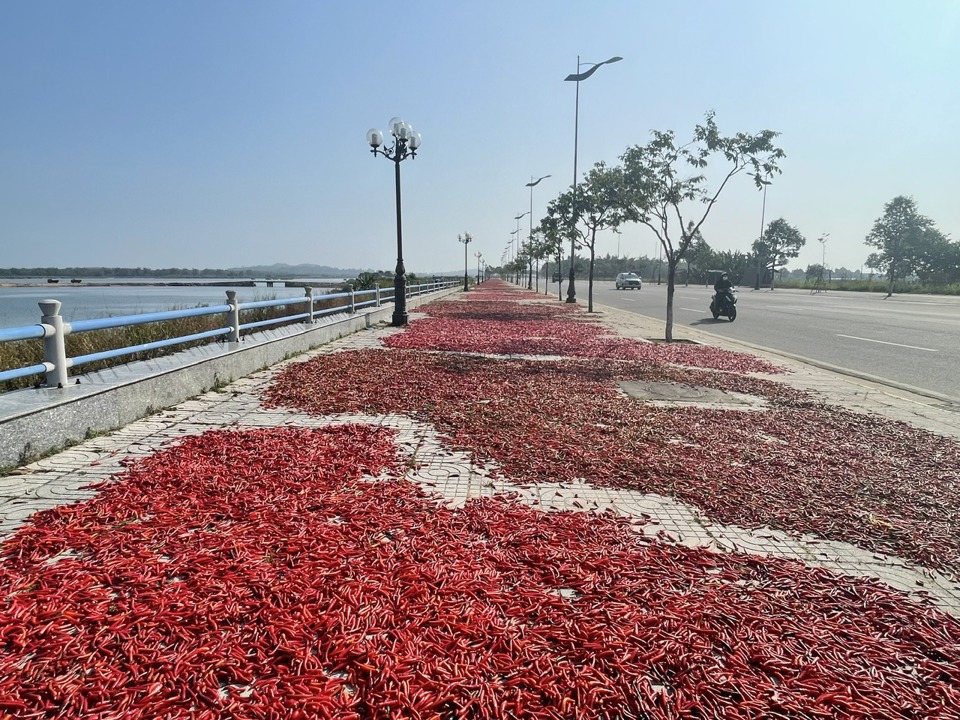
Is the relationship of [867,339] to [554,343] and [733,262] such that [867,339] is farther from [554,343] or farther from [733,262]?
[733,262]

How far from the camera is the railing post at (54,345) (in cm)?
536

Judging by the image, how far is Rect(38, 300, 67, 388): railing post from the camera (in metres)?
5.36

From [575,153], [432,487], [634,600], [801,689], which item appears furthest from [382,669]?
[575,153]

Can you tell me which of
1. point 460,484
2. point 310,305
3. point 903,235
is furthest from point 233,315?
point 903,235

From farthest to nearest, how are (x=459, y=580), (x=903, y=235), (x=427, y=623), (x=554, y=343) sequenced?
(x=903, y=235), (x=554, y=343), (x=459, y=580), (x=427, y=623)

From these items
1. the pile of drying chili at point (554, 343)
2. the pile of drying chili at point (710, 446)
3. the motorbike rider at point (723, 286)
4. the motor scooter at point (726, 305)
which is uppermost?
the motorbike rider at point (723, 286)

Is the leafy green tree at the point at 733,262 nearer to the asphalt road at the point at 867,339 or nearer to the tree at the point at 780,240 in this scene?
the tree at the point at 780,240

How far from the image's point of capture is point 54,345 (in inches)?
213

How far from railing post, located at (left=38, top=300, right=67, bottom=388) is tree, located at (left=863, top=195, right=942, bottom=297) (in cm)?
9904

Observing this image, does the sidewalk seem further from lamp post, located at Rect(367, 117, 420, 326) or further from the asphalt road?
lamp post, located at Rect(367, 117, 420, 326)

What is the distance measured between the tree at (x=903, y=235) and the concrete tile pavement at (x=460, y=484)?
93.9 meters

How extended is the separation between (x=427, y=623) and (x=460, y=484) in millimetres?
1899

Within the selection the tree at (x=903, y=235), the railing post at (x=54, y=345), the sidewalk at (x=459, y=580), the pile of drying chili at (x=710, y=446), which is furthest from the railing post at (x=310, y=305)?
the tree at (x=903, y=235)

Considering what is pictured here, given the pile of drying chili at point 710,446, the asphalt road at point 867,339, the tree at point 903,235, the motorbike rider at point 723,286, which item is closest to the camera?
the pile of drying chili at point 710,446
